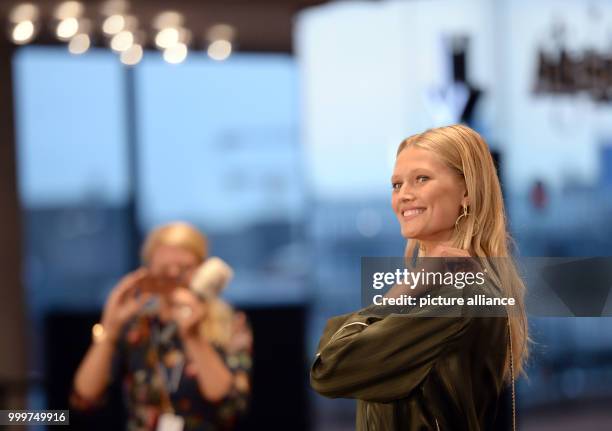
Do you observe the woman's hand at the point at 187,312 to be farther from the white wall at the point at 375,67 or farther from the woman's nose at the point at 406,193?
the white wall at the point at 375,67

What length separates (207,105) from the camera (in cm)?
556

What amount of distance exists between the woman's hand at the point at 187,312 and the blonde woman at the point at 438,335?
1.59 meters

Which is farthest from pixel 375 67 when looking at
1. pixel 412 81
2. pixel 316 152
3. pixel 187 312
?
pixel 187 312

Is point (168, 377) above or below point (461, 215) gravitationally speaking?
below

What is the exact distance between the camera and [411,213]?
197cm

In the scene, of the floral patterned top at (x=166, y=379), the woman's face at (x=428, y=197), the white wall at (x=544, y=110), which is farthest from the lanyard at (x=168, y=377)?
the white wall at (x=544, y=110)

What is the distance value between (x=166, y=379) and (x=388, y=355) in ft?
5.69

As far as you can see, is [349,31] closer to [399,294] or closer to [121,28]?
[121,28]

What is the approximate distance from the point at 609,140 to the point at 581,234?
544mm

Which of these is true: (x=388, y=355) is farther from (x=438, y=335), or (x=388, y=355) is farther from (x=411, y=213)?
(x=411, y=213)

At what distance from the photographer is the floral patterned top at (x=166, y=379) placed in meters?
3.43

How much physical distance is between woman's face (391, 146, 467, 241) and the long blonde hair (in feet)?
0.06

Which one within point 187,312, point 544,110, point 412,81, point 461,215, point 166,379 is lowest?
point 166,379

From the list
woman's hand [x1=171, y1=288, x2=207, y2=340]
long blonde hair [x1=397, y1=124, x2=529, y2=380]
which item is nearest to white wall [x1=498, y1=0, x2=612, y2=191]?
woman's hand [x1=171, y1=288, x2=207, y2=340]
